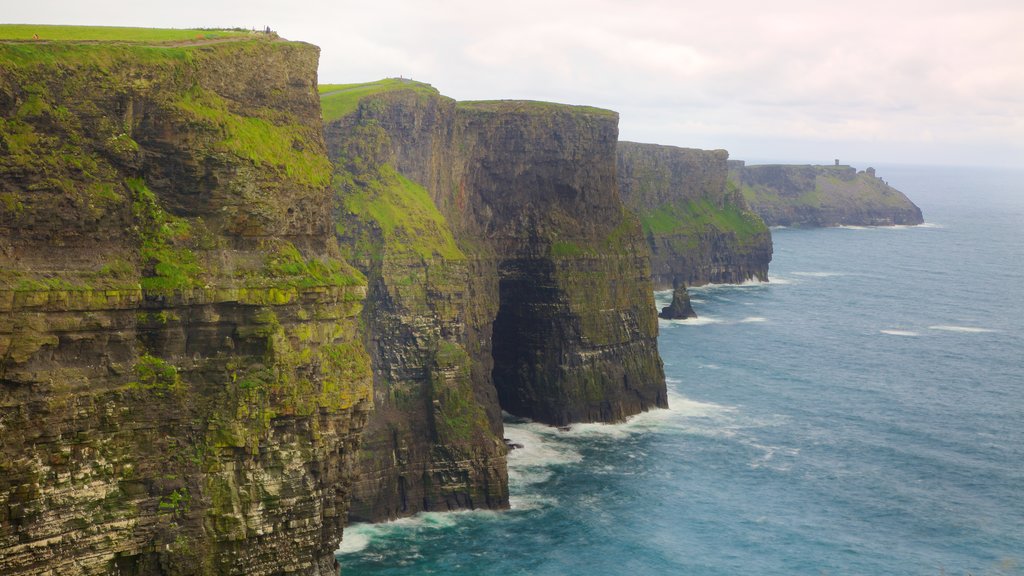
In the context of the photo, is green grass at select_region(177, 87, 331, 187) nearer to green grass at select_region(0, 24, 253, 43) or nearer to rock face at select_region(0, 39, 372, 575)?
rock face at select_region(0, 39, 372, 575)

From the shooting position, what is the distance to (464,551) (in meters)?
73.4

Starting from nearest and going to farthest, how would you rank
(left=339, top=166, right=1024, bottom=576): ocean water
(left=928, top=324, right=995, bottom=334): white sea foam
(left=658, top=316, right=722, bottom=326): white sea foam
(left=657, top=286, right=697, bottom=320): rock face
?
(left=339, top=166, right=1024, bottom=576): ocean water → (left=928, top=324, right=995, bottom=334): white sea foam → (left=658, top=316, right=722, bottom=326): white sea foam → (left=657, top=286, right=697, bottom=320): rock face

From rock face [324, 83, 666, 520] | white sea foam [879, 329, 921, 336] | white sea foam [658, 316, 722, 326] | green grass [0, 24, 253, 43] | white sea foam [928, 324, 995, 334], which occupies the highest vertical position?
green grass [0, 24, 253, 43]

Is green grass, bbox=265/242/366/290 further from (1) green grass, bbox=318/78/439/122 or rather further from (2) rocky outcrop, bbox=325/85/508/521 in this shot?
(1) green grass, bbox=318/78/439/122

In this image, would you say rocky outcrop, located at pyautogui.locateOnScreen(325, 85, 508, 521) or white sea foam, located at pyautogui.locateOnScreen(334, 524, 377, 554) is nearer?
white sea foam, located at pyautogui.locateOnScreen(334, 524, 377, 554)

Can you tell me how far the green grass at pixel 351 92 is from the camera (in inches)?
3398

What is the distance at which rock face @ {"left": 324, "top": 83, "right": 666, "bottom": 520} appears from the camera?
81.3 metres

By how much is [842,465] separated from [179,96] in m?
63.3

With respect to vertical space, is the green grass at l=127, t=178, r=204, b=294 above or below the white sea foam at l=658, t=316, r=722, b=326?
above

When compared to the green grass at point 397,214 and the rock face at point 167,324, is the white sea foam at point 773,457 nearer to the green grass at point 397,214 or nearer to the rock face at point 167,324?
the green grass at point 397,214

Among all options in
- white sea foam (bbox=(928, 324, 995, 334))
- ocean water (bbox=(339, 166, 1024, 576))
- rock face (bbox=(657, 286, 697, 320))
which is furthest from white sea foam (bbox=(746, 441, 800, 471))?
white sea foam (bbox=(928, 324, 995, 334))

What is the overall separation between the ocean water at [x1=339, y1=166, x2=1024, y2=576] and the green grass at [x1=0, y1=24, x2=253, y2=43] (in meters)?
30.5

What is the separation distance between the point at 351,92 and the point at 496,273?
21.6 m

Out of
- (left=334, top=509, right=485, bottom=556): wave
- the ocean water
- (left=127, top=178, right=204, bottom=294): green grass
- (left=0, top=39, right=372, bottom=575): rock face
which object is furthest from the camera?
the ocean water
